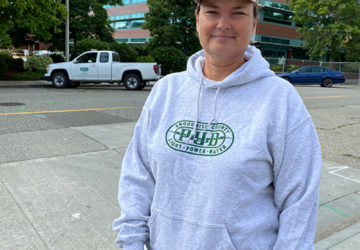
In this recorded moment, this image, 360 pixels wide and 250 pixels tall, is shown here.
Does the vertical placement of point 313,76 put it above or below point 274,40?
below

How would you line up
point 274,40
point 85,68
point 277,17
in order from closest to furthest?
point 85,68, point 277,17, point 274,40

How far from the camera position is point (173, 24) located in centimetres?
2550

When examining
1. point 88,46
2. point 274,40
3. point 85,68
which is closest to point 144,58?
point 88,46

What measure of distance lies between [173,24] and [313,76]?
35.0ft

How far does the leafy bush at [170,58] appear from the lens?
2438 cm

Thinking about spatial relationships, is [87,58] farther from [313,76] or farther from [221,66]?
[221,66]

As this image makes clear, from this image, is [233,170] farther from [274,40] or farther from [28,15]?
[274,40]

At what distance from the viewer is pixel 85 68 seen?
54.2ft

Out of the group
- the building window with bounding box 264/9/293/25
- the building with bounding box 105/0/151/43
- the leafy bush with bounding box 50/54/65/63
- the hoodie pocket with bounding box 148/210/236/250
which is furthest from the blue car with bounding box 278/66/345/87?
the building with bounding box 105/0/151/43

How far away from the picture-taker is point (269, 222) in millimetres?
1396

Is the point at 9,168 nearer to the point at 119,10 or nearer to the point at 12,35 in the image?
the point at 12,35

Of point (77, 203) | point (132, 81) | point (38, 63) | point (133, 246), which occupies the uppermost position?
point (38, 63)

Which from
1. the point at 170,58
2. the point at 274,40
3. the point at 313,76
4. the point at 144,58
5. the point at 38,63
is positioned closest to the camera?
the point at 38,63

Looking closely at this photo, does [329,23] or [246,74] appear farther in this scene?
[329,23]
